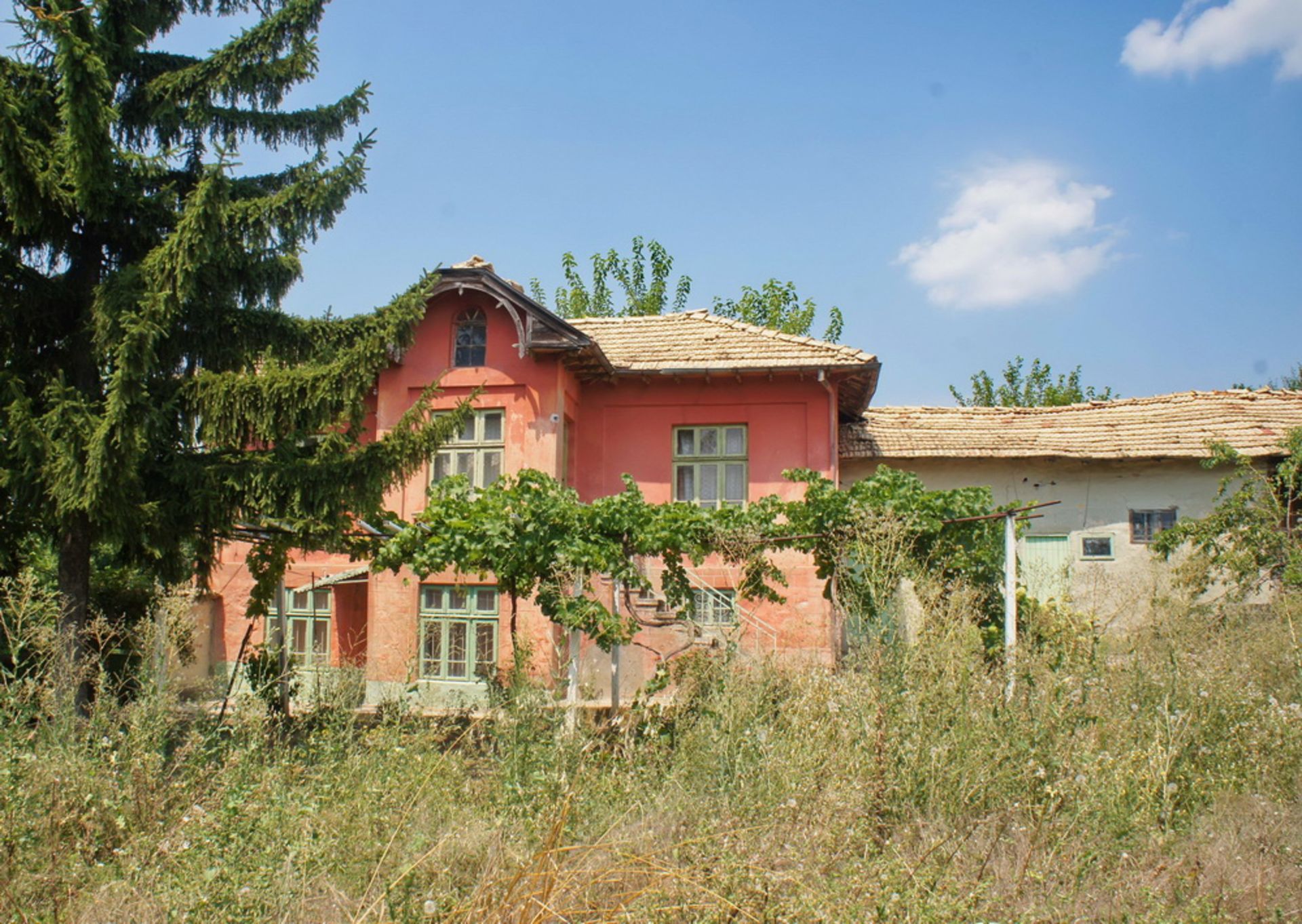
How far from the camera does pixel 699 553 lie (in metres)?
8.55

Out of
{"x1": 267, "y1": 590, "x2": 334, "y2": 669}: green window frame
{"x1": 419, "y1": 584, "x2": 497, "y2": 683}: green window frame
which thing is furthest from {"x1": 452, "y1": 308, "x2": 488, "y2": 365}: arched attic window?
{"x1": 267, "y1": 590, "x2": 334, "y2": 669}: green window frame

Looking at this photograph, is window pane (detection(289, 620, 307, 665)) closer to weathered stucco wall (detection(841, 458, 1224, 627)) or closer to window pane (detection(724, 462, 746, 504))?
window pane (detection(724, 462, 746, 504))

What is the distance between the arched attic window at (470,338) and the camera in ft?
46.2

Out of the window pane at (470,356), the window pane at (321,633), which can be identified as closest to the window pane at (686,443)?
the window pane at (470,356)

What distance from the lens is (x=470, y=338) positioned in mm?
14164

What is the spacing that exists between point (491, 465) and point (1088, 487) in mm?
9803

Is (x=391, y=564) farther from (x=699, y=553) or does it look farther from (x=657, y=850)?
(x=657, y=850)

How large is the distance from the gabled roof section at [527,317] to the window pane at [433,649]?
14.1 ft

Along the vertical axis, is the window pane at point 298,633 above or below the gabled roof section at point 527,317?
below

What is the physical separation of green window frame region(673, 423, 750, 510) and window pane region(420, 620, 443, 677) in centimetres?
413

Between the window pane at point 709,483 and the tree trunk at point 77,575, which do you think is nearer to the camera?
the tree trunk at point 77,575

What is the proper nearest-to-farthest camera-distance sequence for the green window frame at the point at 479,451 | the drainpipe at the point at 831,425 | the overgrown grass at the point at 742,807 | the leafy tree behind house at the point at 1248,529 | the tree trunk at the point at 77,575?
1. the overgrown grass at the point at 742,807
2. the tree trunk at the point at 77,575
3. the leafy tree behind house at the point at 1248,529
4. the green window frame at the point at 479,451
5. the drainpipe at the point at 831,425

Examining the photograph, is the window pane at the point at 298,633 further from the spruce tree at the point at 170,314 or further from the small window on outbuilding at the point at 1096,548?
the small window on outbuilding at the point at 1096,548

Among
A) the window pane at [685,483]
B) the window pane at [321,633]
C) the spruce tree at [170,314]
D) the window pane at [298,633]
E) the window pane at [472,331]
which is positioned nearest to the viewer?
the spruce tree at [170,314]
